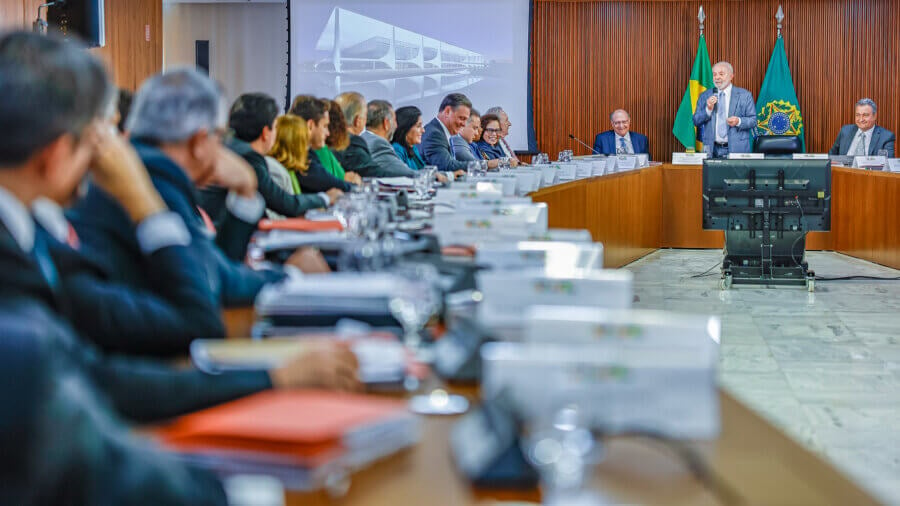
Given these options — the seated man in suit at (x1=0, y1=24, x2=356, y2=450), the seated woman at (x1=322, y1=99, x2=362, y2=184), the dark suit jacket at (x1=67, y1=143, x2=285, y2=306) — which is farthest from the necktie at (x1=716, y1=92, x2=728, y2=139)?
the seated man in suit at (x1=0, y1=24, x2=356, y2=450)

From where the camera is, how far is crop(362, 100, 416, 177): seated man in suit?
7.31 metres

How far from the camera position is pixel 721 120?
11234mm

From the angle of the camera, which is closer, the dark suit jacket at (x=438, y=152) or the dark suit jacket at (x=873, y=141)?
the dark suit jacket at (x=438, y=152)

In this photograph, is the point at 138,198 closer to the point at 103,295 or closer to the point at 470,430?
the point at 103,295

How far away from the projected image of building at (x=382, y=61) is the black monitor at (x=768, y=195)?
5322 millimetres

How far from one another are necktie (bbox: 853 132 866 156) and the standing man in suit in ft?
3.27

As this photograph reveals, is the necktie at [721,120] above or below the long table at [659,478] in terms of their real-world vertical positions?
above

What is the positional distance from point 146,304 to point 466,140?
7.09 m

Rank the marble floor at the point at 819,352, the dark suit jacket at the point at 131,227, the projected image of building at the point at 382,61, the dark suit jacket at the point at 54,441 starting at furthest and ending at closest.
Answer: the projected image of building at the point at 382,61 < the marble floor at the point at 819,352 < the dark suit jacket at the point at 131,227 < the dark suit jacket at the point at 54,441

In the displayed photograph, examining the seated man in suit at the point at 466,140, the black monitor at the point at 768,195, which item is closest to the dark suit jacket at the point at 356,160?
the seated man in suit at the point at 466,140

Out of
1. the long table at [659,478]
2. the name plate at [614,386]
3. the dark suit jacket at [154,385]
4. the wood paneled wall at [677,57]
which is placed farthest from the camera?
the wood paneled wall at [677,57]

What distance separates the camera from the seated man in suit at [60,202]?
50.7 inches

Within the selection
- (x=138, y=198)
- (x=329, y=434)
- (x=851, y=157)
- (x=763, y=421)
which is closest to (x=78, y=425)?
(x=329, y=434)

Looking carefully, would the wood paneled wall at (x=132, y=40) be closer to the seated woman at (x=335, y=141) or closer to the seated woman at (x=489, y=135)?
the seated woman at (x=489, y=135)
